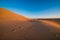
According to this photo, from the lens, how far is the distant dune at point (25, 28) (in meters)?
2.29

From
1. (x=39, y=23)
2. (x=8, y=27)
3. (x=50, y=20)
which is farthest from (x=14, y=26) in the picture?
(x=50, y=20)

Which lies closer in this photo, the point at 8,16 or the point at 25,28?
the point at 25,28

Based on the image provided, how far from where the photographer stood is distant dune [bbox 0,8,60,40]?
7.50 feet

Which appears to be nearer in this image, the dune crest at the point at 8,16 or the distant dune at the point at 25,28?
the distant dune at the point at 25,28

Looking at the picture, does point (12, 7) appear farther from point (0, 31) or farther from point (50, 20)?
point (50, 20)

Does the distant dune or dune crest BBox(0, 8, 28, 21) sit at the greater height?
dune crest BBox(0, 8, 28, 21)

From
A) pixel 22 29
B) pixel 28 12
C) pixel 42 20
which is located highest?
pixel 28 12

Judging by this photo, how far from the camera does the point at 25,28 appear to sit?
2357mm

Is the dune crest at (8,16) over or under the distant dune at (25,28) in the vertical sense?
over

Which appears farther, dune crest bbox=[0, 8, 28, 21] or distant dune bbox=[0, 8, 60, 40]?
dune crest bbox=[0, 8, 28, 21]

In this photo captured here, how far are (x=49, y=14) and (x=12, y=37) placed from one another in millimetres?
843

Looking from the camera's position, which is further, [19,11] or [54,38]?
[19,11]

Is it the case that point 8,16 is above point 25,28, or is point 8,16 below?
above

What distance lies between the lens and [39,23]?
239 cm
